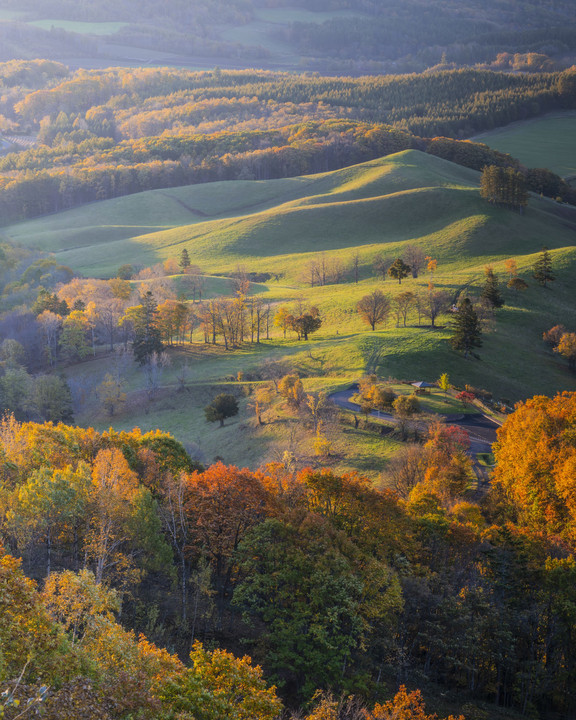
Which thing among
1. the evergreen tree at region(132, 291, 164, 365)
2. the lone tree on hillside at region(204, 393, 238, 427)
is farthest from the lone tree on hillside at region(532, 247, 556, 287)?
the evergreen tree at region(132, 291, 164, 365)

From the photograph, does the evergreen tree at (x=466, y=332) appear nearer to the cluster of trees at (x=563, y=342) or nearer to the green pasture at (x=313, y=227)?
the cluster of trees at (x=563, y=342)

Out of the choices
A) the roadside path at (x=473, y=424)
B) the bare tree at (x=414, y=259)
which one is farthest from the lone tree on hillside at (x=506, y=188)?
the roadside path at (x=473, y=424)

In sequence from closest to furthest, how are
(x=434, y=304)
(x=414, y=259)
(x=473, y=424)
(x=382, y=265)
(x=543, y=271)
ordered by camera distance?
(x=473, y=424) → (x=434, y=304) → (x=543, y=271) → (x=414, y=259) → (x=382, y=265)

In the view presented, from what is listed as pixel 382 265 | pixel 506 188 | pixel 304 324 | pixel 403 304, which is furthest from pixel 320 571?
pixel 506 188

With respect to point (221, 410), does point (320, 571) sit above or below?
above

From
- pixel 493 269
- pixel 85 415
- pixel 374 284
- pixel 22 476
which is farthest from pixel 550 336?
pixel 22 476

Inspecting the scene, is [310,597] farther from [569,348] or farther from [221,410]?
[569,348]

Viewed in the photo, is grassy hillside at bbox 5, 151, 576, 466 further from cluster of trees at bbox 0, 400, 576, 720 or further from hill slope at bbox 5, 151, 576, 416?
cluster of trees at bbox 0, 400, 576, 720
